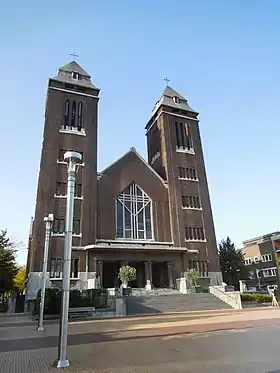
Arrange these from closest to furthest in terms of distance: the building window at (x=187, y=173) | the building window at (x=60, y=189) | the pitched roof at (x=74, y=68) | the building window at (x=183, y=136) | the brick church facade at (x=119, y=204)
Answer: the brick church facade at (x=119, y=204)
the building window at (x=60, y=189)
the building window at (x=187, y=173)
the pitched roof at (x=74, y=68)
the building window at (x=183, y=136)

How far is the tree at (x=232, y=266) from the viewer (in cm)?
4119

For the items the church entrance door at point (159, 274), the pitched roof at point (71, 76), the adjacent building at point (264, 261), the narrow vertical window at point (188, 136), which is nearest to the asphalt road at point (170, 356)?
the church entrance door at point (159, 274)

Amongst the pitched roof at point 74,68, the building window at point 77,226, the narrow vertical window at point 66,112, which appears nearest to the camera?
the building window at point 77,226

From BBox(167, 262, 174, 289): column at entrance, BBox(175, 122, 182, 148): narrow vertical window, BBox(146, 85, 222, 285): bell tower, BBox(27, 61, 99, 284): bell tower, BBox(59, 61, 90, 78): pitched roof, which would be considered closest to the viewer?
BBox(27, 61, 99, 284): bell tower

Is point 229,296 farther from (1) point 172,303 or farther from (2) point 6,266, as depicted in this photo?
(2) point 6,266

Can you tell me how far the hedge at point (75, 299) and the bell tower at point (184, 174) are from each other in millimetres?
11631

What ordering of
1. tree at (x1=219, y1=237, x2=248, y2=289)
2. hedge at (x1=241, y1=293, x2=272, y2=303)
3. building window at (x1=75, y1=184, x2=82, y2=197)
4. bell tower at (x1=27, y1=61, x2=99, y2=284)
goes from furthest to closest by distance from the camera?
tree at (x1=219, y1=237, x2=248, y2=289) → building window at (x1=75, y1=184, x2=82, y2=197) → bell tower at (x1=27, y1=61, x2=99, y2=284) → hedge at (x1=241, y1=293, x2=272, y2=303)

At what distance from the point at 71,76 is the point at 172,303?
1017 inches

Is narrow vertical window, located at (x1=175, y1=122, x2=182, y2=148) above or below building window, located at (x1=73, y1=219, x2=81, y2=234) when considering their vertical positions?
above

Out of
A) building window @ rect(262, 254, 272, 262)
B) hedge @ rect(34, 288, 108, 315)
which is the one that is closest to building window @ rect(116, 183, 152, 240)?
hedge @ rect(34, 288, 108, 315)

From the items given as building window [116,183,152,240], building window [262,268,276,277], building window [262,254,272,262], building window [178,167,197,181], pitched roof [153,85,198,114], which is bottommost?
building window [262,268,276,277]

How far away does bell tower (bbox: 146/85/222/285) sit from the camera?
31.1 meters

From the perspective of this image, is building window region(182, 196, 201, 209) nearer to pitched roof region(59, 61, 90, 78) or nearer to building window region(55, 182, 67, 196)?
building window region(55, 182, 67, 196)

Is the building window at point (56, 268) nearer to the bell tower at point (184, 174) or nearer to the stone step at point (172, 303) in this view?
the stone step at point (172, 303)
